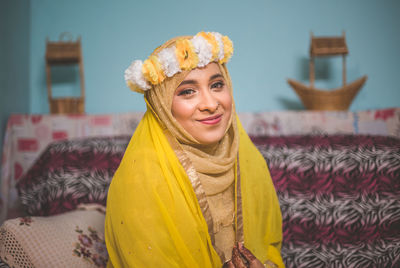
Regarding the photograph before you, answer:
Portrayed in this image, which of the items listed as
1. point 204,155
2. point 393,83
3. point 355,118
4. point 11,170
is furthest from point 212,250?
point 393,83

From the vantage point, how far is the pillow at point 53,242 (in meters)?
1.04

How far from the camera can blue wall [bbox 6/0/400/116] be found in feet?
7.72

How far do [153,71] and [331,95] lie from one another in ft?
5.27

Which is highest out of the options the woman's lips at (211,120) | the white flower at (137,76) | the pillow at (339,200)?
the white flower at (137,76)

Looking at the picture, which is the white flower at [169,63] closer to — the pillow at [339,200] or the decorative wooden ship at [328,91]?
the pillow at [339,200]

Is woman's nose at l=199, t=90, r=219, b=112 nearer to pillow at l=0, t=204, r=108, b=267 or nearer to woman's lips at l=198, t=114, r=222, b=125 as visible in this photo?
woman's lips at l=198, t=114, r=222, b=125

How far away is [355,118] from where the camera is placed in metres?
2.09

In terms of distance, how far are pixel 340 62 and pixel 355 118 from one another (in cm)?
58

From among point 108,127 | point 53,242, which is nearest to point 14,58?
point 108,127

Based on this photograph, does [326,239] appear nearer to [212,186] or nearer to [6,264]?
[212,186]

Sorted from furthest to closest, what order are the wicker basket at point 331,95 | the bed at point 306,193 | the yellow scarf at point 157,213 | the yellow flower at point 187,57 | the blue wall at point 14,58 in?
the wicker basket at point 331,95 → the blue wall at point 14,58 → the bed at point 306,193 → the yellow flower at point 187,57 → the yellow scarf at point 157,213

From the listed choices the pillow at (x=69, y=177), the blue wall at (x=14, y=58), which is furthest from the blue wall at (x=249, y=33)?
the pillow at (x=69, y=177)

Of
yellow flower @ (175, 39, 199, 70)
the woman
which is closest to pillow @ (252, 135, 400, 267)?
the woman

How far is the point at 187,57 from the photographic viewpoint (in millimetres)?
950
